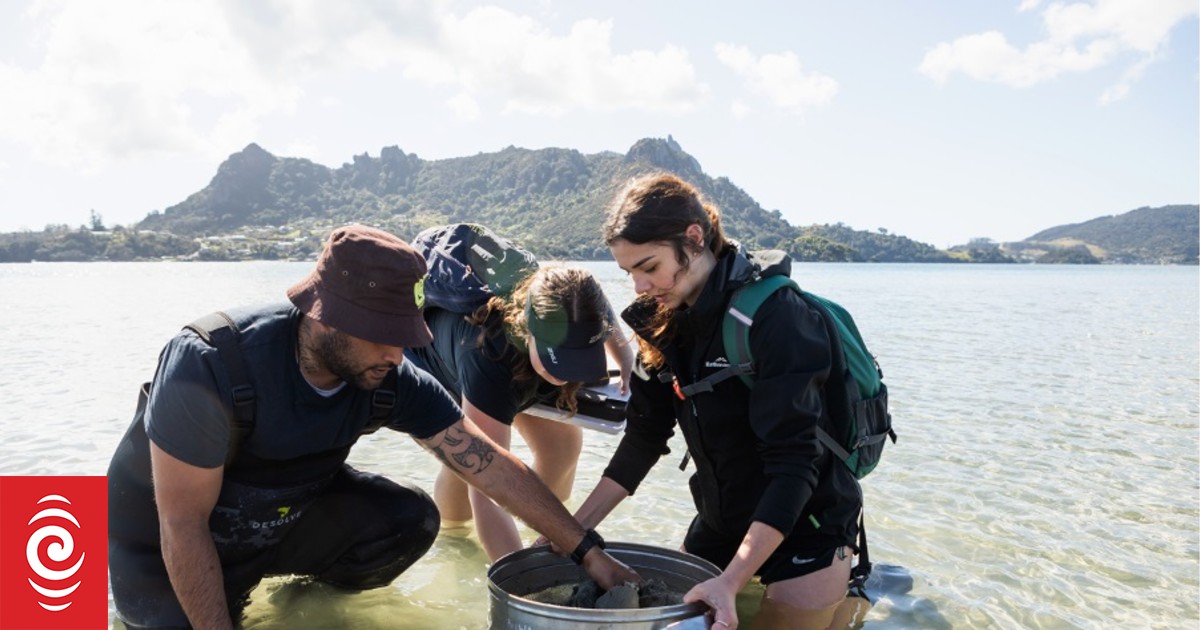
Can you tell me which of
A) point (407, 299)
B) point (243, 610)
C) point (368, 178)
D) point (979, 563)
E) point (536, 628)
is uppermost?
point (368, 178)

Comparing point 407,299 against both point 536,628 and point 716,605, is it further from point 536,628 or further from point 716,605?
point 716,605

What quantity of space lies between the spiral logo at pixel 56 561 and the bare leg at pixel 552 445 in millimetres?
2259

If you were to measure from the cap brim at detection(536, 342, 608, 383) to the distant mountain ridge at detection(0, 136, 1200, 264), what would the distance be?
265 ft

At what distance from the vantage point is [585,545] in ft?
10.5

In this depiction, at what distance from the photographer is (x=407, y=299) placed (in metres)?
2.89

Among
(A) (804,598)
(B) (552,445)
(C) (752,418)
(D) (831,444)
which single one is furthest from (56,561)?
(D) (831,444)

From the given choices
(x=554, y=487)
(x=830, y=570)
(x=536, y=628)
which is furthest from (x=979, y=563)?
(x=536, y=628)

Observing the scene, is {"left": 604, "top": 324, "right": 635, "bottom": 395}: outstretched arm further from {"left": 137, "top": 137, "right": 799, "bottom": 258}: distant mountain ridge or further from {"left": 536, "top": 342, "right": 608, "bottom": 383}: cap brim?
{"left": 137, "top": 137, "right": 799, "bottom": 258}: distant mountain ridge

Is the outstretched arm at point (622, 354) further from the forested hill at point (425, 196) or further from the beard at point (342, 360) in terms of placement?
the forested hill at point (425, 196)

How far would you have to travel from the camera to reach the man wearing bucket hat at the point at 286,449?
111 inches

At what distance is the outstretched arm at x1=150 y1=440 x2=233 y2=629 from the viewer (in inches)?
110

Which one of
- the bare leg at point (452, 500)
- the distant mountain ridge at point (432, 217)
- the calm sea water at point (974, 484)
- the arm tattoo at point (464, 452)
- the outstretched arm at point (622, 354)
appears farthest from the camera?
the distant mountain ridge at point (432, 217)

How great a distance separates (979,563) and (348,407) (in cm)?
387

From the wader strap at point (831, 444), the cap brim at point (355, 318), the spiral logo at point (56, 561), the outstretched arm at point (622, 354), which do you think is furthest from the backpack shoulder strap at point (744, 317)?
the spiral logo at point (56, 561)
